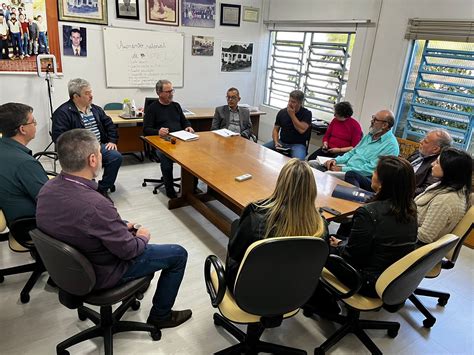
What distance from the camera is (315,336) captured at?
215 centimetres

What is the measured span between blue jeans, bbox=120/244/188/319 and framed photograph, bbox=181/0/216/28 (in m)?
4.23

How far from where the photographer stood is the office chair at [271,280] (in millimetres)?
1417

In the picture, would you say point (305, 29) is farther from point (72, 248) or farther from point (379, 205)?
point (72, 248)

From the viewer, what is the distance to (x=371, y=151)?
11.3 feet

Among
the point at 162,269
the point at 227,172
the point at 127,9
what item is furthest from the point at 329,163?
the point at 127,9

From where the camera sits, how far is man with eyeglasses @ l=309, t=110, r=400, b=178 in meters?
3.32

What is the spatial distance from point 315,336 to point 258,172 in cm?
132

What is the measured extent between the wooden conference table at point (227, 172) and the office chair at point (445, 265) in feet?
2.00

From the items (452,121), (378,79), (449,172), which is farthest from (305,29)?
(449,172)

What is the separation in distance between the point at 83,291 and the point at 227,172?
60.4 inches

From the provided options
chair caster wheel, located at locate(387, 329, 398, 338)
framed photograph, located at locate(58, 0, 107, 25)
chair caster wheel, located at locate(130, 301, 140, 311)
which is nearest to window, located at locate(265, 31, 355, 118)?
framed photograph, located at locate(58, 0, 107, 25)

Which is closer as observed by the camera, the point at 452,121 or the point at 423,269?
the point at 423,269

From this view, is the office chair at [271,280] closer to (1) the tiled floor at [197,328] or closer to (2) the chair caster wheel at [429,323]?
(1) the tiled floor at [197,328]

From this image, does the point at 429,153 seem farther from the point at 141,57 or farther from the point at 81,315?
the point at 141,57
